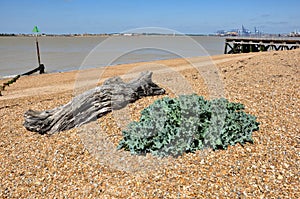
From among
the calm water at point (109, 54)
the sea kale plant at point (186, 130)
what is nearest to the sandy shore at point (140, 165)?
the sea kale plant at point (186, 130)

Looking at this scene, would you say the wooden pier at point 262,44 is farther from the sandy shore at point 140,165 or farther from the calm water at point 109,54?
the sandy shore at point 140,165

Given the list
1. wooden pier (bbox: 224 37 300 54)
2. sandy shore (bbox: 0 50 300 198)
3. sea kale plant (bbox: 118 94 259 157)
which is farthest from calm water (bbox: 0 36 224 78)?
wooden pier (bbox: 224 37 300 54)

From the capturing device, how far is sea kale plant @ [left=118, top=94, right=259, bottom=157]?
379cm

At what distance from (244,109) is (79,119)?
9.34ft

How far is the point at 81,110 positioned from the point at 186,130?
2014mm

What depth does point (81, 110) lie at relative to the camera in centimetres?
489

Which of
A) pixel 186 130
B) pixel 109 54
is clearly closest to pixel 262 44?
pixel 109 54

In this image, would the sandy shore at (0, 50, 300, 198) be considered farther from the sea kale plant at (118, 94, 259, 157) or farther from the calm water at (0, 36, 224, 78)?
the calm water at (0, 36, 224, 78)

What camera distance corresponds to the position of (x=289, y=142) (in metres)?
4.02

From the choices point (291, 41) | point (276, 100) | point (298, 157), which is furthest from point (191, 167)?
point (291, 41)

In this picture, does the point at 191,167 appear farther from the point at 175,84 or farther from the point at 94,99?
the point at 175,84

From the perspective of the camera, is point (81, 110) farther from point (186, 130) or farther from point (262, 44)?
point (262, 44)

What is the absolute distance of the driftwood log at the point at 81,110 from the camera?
489 centimetres

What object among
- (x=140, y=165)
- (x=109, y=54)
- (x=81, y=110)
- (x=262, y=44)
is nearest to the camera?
(x=140, y=165)
